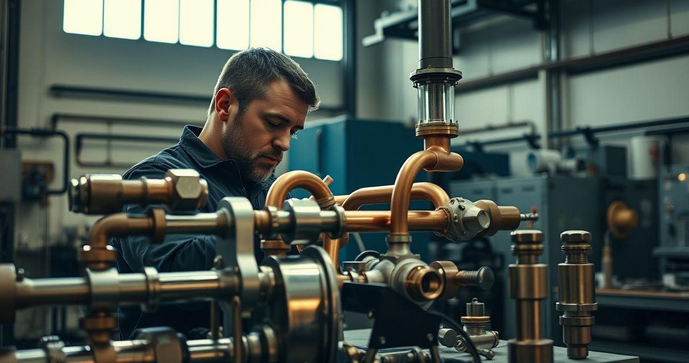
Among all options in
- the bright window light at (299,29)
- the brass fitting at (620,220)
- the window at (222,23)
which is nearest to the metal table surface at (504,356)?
the brass fitting at (620,220)

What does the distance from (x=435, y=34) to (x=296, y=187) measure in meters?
0.25

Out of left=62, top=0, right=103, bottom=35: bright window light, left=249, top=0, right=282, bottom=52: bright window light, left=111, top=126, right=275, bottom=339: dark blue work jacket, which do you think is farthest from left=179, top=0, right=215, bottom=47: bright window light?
left=111, top=126, right=275, bottom=339: dark blue work jacket

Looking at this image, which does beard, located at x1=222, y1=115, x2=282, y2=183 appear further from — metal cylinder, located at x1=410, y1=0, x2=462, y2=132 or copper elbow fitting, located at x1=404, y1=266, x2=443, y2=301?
copper elbow fitting, located at x1=404, y1=266, x2=443, y2=301

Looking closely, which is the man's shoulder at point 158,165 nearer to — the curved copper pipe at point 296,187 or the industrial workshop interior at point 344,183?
the industrial workshop interior at point 344,183

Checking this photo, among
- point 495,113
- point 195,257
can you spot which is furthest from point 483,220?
point 495,113

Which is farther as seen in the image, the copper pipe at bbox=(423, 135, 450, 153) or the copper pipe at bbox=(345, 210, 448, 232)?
the copper pipe at bbox=(423, 135, 450, 153)

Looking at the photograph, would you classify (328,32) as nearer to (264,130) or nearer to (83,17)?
(83,17)

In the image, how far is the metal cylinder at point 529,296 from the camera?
2.15ft

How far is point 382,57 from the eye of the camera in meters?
6.92

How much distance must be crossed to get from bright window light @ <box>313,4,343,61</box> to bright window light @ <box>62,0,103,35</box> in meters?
1.91

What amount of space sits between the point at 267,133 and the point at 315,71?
5.20m

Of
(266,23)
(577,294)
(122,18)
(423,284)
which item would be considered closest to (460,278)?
(423,284)

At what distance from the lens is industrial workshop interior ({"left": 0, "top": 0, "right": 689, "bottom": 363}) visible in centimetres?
59

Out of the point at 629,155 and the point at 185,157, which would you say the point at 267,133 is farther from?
the point at 629,155
